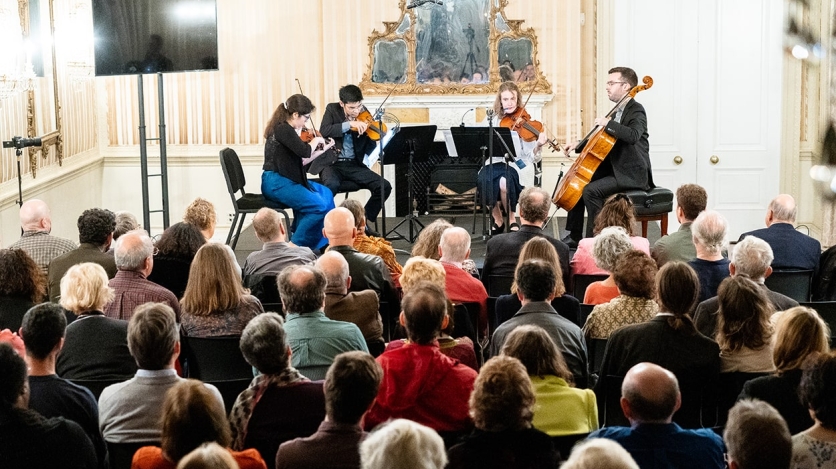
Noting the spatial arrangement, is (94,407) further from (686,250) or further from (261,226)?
(686,250)

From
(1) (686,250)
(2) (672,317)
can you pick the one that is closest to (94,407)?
(2) (672,317)

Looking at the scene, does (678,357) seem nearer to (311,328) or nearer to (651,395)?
(651,395)

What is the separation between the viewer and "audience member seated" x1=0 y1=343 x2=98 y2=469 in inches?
109

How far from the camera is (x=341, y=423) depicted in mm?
2854

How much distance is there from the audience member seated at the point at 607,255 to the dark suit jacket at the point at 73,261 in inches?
94.2

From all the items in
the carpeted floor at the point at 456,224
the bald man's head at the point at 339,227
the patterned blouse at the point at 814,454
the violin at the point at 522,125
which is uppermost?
the violin at the point at 522,125

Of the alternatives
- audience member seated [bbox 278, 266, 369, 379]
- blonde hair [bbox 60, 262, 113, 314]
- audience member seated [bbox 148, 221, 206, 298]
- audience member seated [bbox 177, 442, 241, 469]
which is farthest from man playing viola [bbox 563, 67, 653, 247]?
audience member seated [bbox 177, 442, 241, 469]

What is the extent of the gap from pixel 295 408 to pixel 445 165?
6.92 meters

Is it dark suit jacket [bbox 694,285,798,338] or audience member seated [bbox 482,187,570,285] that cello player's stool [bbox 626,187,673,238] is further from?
dark suit jacket [bbox 694,285,798,338]

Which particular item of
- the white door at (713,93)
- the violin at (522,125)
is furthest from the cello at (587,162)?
the white door at (713,93)

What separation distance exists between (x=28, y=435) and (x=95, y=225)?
8.28 ft

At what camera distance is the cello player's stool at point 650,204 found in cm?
775

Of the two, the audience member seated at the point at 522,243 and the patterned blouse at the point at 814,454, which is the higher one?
the audience member seated at the point at 522,243

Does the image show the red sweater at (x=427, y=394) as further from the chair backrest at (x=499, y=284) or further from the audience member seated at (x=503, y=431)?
the chair backrest at (x=499, y=284)
